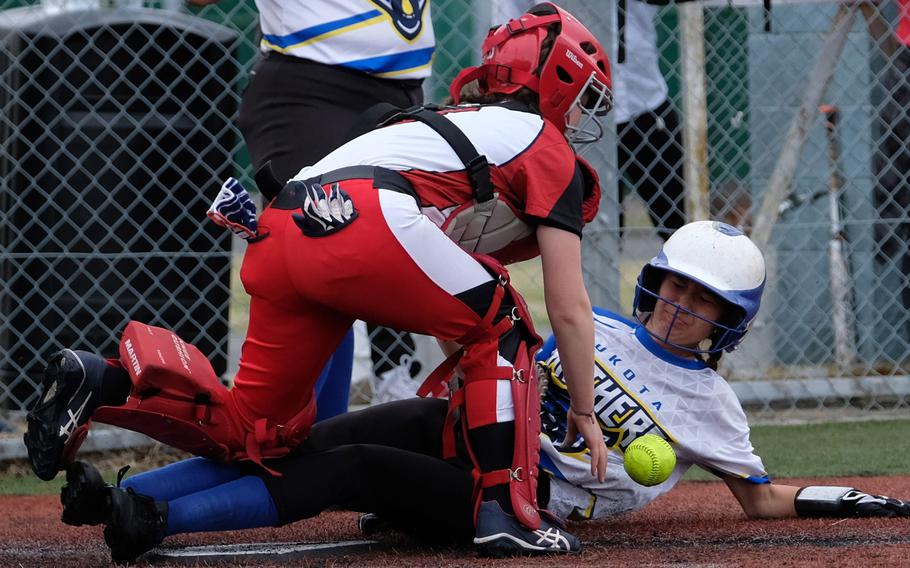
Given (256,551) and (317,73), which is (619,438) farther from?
(317,73)

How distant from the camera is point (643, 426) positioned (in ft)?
10.4

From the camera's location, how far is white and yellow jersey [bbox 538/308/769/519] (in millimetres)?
3141

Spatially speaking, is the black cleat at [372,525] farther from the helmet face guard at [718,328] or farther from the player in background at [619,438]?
the helmet face guard at [718,328]

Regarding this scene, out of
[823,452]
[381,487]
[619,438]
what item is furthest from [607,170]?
[381,487]

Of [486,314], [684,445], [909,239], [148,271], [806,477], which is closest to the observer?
[486,314]

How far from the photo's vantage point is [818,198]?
21.6ft

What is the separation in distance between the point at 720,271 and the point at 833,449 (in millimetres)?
1797

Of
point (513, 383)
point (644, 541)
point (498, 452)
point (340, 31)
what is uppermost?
point (340, 31)

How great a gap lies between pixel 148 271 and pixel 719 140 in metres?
3.06

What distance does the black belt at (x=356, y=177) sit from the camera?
109 inches

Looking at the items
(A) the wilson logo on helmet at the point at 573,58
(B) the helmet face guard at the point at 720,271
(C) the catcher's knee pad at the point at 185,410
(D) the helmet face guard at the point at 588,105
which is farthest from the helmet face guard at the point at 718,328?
(C) the catcher's knee pad at the point at 185,410

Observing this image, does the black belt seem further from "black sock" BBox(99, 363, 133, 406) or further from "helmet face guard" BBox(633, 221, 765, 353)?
"helmet face guard" BBox(633, 221, 765, 353)

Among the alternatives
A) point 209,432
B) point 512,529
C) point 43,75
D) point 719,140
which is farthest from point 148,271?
point 719,140

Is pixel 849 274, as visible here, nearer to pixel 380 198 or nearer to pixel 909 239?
pixel 909 239
